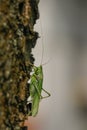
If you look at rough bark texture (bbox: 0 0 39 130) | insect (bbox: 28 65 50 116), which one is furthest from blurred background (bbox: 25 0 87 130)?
rough bark texture (bbox: 0 0 39 130)

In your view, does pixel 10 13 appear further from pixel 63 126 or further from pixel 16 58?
pixel 63 126

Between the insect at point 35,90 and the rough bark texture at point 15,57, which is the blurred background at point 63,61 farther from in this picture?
the rough bark texture at point 15,57

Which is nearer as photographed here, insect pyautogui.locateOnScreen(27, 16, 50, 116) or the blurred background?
insect pyautogui.locateOnScreen(27, 16, 50, 116)

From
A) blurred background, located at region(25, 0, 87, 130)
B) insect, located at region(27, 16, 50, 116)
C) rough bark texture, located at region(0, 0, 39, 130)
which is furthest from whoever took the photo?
blurred background, located at region(25, 0, 87, 130)

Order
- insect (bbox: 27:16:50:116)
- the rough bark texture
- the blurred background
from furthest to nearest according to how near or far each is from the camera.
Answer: the blurred background, insect (bbox: 27:16:50:116), the rough bark texture

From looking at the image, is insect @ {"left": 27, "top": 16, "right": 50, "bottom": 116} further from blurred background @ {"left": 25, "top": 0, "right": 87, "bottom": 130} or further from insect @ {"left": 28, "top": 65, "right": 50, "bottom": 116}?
blurred background @ {"left": 25, "top": 0, "right": 87, "bottom": 130}

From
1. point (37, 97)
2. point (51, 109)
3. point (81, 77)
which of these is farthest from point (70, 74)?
point (37, 97)
